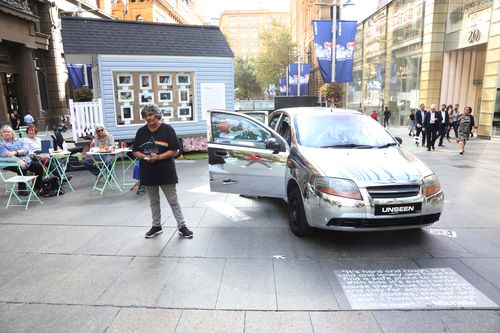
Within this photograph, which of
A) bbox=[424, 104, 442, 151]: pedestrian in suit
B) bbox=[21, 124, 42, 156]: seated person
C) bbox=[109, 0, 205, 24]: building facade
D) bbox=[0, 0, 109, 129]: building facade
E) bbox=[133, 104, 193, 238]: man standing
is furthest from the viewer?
bbox=[109, 0, 205, 24]: building facade

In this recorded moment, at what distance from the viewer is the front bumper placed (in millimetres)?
4281

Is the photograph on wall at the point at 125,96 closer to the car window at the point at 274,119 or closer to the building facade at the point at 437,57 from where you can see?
the car window at the point at 274,119

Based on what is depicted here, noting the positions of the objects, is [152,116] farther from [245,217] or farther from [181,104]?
[181,104]

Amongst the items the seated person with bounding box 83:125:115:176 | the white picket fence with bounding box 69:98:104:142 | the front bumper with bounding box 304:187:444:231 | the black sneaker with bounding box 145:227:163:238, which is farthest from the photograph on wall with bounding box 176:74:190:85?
the front bumper with bounding box 304:187:444:231

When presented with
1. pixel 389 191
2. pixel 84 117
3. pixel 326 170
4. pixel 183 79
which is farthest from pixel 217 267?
pixel 183 79

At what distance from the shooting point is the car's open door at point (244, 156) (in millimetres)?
5660

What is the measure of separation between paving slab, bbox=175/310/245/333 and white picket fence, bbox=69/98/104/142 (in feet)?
30.7

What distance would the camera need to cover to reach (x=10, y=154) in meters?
7.22

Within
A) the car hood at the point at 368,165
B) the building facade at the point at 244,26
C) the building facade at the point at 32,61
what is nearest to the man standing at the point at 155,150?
the car hood at the point at 368,165

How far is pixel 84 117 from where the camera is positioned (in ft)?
37.1

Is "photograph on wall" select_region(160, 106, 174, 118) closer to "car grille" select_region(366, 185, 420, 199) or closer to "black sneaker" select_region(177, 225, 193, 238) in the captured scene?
"black sneaker" select_region(177, 225, 193, 238)

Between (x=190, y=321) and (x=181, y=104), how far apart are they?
10.3 m

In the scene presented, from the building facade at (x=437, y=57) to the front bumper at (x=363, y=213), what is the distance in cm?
1466

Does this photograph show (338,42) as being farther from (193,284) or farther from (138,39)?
(193,284)
